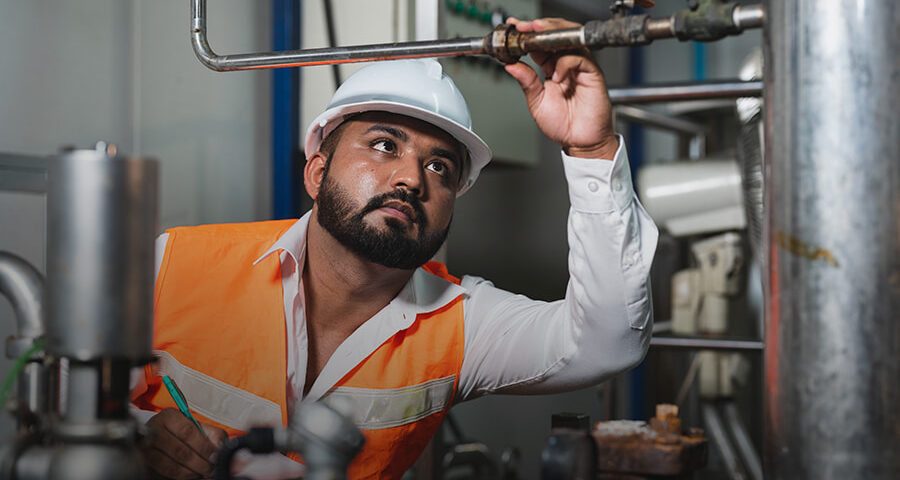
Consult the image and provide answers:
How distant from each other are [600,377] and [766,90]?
2.62 feet

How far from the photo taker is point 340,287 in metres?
1.46

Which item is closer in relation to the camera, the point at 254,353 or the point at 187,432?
the point at 187,432

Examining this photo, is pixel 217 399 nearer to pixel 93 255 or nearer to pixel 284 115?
pixel 93 255

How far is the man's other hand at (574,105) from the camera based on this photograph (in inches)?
39.6

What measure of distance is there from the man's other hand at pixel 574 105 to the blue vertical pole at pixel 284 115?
49.0 inches

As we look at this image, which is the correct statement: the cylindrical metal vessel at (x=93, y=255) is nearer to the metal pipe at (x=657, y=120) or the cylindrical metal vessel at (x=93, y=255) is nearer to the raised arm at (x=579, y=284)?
the raised arm at (x=579, y=284)

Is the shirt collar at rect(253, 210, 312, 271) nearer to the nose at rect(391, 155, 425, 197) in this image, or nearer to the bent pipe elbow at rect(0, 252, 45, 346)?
the nose at rect(391, 155, 425, 197)

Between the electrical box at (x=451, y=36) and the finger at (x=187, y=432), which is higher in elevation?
the electrical box at (x=451, y=36)

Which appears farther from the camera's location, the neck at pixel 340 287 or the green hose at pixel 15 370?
the neck at pixel 340 287

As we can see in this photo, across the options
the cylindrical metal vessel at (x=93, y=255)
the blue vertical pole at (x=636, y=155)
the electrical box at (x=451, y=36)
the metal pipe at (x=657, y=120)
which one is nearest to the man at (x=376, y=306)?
the electrical box at (x=451, y=36)

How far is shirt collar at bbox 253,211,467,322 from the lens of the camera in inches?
55.9

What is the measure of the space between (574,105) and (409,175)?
0.36 meters

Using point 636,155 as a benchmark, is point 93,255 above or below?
below

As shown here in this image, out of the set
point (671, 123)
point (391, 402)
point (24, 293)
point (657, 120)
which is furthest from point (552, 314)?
point (671, 123)
